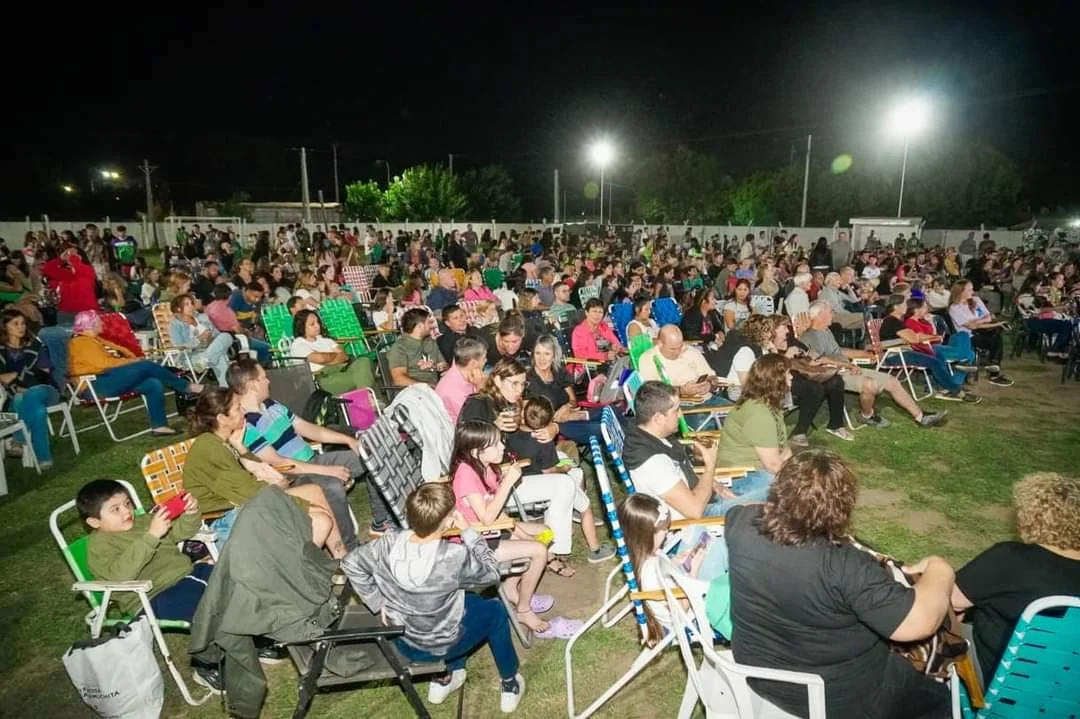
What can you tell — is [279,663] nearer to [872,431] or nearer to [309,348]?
[309,348]

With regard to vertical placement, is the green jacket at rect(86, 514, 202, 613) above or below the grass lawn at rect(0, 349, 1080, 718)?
above

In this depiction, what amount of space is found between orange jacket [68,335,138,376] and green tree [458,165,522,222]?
149ft

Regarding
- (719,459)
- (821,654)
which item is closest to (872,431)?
(719,459)

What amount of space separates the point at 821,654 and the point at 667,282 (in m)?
10.4

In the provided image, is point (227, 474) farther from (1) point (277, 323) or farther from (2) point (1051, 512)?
(1) point (277, 323)

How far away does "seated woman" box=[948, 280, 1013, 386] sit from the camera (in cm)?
914

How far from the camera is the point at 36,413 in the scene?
6133mm

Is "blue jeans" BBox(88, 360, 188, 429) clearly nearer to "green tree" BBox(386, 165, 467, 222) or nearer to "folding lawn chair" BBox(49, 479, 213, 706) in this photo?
"folding lawn chair" BBox(49, 479, 213, 706)

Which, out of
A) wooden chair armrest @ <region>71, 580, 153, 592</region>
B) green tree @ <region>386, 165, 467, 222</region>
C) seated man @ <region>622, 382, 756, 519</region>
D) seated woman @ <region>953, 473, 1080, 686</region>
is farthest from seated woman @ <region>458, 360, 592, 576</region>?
green tree @ <region>386, 165, 467, 222</region>

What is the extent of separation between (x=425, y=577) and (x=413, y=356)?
410cm

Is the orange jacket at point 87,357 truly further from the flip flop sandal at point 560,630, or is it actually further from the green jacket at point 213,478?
the flip flop sandal at point 560,630

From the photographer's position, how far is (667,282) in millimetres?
12195

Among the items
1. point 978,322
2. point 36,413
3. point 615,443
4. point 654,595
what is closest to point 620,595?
point 654,595

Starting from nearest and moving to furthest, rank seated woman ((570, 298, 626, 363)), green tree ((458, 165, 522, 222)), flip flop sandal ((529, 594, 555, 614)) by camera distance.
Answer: flip flop sandal ((529, 594, 555, 614)) < seated woman ((570, 298, 626, 363)) < green tree ((458, 165, 522, 222))
